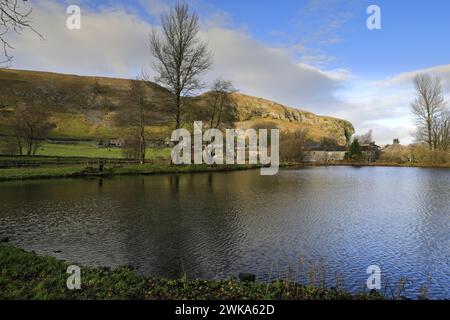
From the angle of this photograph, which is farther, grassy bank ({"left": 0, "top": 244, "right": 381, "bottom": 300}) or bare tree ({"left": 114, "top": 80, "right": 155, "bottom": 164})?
bare tree ({"left": 114, "top": 80, "right": 155, "bottom": 164})

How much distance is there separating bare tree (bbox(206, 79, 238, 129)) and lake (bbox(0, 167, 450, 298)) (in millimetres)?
31227

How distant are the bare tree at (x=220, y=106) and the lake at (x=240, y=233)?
102 feet

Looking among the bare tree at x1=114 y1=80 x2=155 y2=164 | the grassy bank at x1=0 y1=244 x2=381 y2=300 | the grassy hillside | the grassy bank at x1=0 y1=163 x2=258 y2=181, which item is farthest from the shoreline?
the grassy hillside

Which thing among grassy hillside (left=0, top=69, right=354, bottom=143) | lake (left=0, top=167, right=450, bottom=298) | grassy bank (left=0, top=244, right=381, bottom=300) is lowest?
lake (left=0, top=167, right=450, bottom=298)

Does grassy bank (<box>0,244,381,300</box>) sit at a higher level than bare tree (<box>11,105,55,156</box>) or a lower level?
lower

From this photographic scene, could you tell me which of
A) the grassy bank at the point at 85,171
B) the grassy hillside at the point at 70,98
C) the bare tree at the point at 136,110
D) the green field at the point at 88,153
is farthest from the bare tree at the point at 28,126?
the grassy hillside at the point at 70,98

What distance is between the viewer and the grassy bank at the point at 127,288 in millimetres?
6945

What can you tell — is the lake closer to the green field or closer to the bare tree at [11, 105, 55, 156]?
the green field

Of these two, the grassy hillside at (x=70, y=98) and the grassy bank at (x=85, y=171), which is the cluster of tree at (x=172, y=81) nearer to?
the grassy bank at (x=85, y=171)

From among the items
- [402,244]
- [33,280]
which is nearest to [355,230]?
[402,244]

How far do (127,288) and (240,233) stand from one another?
23.5 ft

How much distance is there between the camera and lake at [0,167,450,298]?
9.92m
